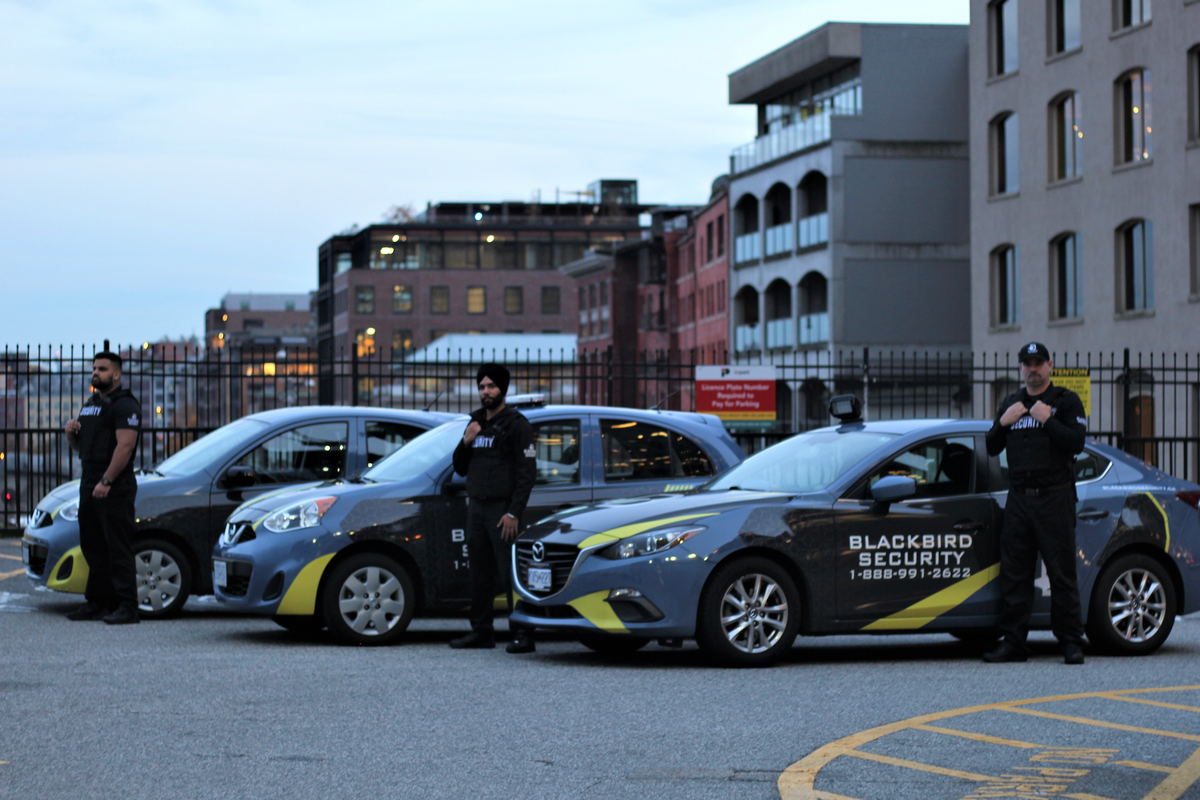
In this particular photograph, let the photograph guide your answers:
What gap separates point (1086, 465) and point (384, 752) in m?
5.63

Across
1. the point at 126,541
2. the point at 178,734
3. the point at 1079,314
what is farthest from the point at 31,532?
the point at 1079,314

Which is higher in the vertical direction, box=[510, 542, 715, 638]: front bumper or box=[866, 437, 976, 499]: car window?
box=[866, 437, 976, 499]: car window

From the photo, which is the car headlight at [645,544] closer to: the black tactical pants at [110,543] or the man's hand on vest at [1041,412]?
the man's hand on vest at [1041,412]

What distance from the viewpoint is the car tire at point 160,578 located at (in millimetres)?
11836

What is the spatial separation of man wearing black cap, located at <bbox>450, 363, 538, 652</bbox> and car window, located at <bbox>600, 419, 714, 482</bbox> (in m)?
1.10

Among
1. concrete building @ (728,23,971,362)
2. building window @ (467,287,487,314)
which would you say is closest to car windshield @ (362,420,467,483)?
concrete building @ (728,23,971,362)

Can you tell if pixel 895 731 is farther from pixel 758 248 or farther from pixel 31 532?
pixel 758 248

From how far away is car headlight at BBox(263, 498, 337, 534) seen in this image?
10.3 metres

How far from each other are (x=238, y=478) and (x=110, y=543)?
1.10 metres

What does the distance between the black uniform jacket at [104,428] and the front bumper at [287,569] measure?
5.37 ft

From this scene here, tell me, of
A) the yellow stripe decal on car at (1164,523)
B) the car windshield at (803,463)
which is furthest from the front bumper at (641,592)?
the yellow stripe decal on car at (1164,523)

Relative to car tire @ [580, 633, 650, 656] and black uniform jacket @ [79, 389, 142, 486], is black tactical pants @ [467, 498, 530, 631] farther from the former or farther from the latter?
black uniform jacket @ [79, 389, 142, 486]

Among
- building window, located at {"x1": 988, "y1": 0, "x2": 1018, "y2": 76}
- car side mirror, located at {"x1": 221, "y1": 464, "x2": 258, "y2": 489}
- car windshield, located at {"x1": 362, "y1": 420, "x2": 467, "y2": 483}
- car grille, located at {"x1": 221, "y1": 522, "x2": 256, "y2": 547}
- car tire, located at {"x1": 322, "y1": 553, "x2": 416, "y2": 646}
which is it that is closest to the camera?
car tire, located at {"x1": 322, "y1": 553, "x2": 416, "y2": 646}

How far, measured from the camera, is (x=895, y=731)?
23.3 ft
